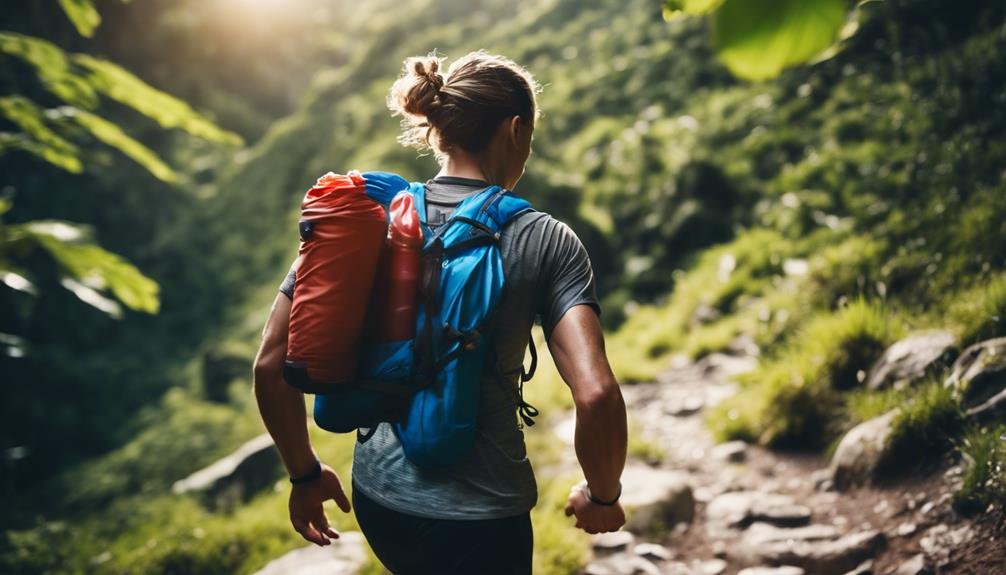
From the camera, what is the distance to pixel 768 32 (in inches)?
26.2

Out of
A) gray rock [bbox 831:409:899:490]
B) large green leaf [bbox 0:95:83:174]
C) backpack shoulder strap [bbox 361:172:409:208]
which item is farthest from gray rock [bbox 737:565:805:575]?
large green leaf [bbox 0:95:83:174]

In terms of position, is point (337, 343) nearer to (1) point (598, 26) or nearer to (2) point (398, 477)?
(2) point (398, 477)

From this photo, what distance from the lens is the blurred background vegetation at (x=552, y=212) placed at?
3320 millimetres

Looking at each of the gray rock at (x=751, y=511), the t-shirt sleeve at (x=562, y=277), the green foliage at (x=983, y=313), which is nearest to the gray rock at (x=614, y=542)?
the gray rock at (x=751, y=511)

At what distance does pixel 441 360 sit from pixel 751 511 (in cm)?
305

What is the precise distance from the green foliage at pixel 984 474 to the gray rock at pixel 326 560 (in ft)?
10.2

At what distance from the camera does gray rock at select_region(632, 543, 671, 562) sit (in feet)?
12.1

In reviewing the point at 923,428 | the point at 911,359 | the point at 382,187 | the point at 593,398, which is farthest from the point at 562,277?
the point at 911,359

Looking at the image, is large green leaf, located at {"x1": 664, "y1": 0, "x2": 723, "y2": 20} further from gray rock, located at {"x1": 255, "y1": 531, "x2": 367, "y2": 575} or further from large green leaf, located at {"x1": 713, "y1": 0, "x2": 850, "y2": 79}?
gray rock, located at {"x1": 255, "y1": 531, "x2": 367, "y2": 575}

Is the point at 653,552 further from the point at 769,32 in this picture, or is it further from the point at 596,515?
the point at 769,32

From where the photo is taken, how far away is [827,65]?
9.19 meters

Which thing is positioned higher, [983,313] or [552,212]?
[552,212]

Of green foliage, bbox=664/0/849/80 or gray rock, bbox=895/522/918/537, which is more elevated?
green foliage, bbox=664/0/849/80

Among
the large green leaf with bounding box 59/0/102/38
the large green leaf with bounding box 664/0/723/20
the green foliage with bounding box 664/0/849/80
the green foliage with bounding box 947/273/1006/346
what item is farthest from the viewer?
the green foliage with bounding box 947/273/1006/346
